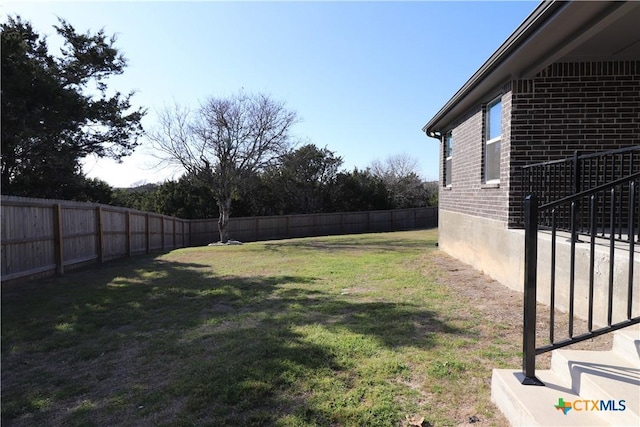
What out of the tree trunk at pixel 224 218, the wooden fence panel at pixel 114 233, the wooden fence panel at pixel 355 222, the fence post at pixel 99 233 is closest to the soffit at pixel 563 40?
the fence post at pixel 99 233

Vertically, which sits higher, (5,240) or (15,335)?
(5,240)

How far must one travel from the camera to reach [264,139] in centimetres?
2236

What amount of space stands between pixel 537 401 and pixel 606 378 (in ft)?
1.53

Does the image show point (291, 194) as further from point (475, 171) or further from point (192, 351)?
point (192, 351)

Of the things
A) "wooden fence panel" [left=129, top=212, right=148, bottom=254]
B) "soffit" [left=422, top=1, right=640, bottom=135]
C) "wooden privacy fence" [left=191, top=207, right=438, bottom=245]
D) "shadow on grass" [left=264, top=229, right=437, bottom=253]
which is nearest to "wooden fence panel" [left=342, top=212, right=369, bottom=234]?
"wooden privacy fence" [left=191, top=207, right=438, bottom=245]

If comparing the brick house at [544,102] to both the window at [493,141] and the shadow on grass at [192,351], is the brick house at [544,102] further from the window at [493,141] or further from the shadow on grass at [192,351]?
the shadow on grass at [192,351]

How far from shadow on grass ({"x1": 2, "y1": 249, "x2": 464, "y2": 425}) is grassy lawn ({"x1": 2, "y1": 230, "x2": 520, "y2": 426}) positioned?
0.01 m

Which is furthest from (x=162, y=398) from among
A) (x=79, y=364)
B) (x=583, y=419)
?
(x=583, y=419)

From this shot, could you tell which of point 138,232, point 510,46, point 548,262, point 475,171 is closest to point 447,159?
point 475,171

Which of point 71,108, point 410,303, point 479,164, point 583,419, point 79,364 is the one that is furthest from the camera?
point 71,108

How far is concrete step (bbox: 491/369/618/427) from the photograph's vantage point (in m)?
2.38

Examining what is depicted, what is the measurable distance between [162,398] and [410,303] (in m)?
3.42

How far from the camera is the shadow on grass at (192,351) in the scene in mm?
3033

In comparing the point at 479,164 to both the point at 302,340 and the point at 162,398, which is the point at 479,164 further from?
the point at 162,398
